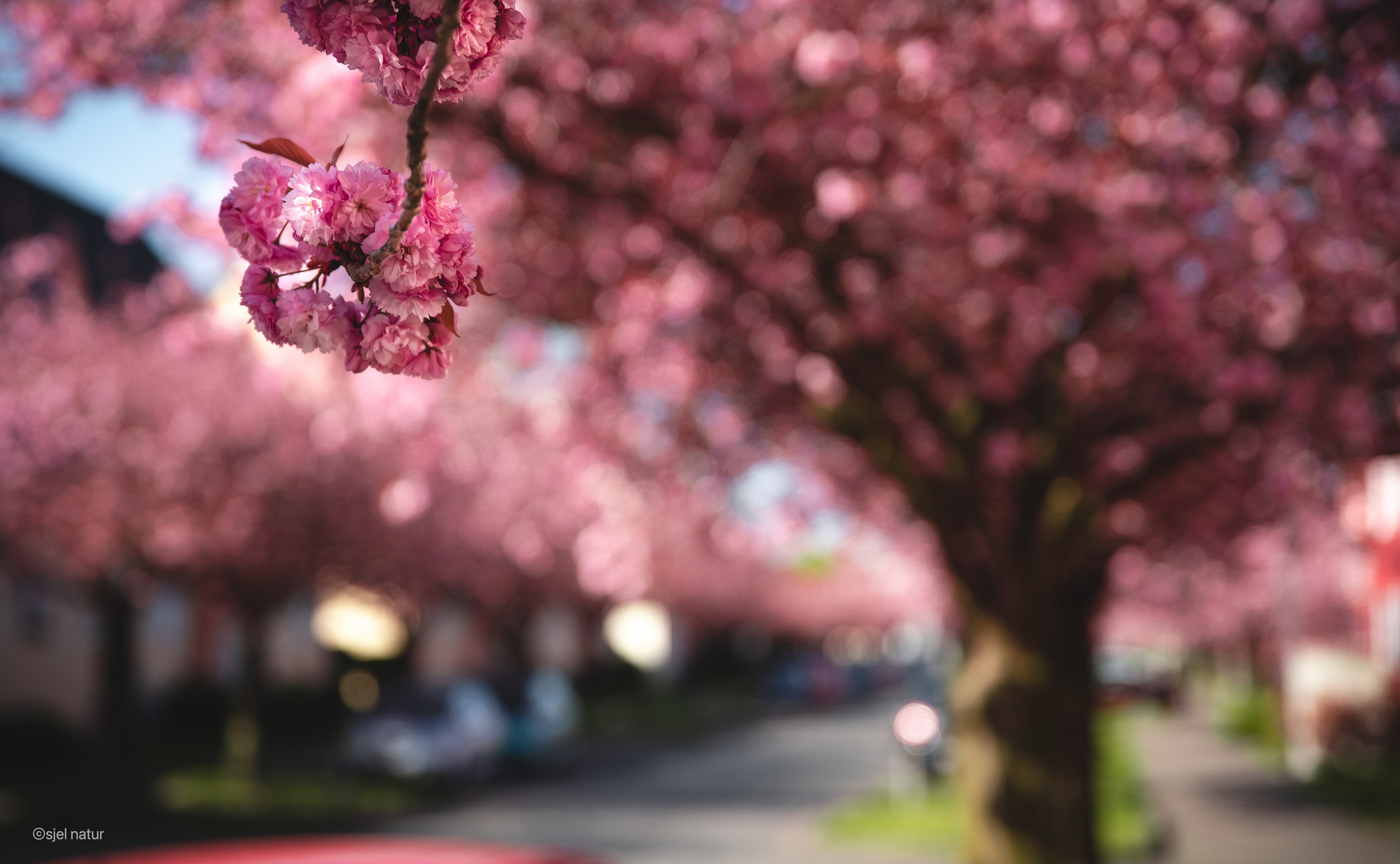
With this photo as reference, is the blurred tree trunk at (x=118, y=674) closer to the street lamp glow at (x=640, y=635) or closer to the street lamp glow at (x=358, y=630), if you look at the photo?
the street lamp glow at (x=358, y=630)

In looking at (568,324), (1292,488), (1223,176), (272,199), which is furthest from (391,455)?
(272,199)

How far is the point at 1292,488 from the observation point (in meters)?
12.5

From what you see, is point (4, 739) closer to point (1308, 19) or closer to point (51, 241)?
point (51, 241)

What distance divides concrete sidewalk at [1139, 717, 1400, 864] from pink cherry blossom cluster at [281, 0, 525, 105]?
11919 mm

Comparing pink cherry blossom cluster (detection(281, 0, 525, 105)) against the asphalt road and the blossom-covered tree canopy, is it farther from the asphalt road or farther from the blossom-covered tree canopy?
the asphalt road

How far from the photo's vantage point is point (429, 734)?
19266 mm

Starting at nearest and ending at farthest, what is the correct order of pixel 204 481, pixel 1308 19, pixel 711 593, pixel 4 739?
1. pixel 1308 19
2. pixel 204 481
3. pixel 4 739
4. pixel 711 593

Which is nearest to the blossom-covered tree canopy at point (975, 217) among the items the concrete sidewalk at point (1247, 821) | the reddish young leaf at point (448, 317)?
the concrete sidewalk at point (1247, 821)

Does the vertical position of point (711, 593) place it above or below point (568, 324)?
above

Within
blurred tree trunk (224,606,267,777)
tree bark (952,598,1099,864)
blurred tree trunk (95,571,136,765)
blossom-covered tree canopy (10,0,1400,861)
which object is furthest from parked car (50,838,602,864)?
blurred tree trunk (224,606,267,777)

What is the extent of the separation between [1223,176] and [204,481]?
12.3 meters

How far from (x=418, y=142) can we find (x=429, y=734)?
732 inches

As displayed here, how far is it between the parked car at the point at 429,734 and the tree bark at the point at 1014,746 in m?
12.5

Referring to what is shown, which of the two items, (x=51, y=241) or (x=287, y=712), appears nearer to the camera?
(x=51, y=241)
